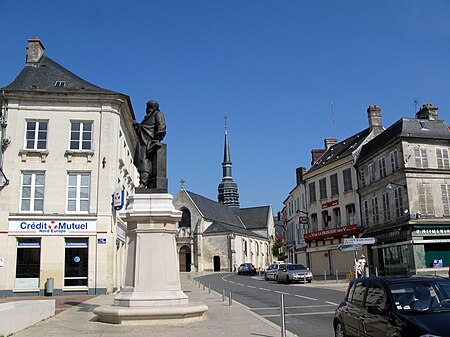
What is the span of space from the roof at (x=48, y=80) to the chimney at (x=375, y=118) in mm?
21715

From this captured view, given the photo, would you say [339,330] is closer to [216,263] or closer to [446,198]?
[446,198]

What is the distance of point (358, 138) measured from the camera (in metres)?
38.0

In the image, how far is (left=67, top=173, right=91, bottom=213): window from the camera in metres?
23.5

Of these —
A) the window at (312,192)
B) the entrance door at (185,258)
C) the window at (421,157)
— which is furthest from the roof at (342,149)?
the entrance door at (185,258)

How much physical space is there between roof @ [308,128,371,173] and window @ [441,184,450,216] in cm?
849

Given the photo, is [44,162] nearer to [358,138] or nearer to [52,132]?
[52,132]

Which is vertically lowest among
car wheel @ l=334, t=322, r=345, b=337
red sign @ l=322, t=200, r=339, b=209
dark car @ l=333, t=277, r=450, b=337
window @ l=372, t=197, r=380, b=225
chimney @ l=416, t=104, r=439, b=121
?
car wheel @ l=334, t=322, r=345, b=337

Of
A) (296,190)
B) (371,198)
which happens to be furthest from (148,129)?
(296,190)

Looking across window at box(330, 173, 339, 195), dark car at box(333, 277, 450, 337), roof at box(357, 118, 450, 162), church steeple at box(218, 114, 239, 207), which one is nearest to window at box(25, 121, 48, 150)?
dark car at box(333, 277, 450, 337)

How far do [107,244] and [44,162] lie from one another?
5.36 meters

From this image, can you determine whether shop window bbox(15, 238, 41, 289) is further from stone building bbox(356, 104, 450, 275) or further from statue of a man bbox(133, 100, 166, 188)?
stone building bbox(356, 104, 450, 275)

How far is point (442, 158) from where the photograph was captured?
94.2ft

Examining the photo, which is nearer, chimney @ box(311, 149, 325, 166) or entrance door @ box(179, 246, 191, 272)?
chimney @ box(311, 149, 325, 166)

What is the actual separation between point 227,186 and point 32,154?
81.6 metres
